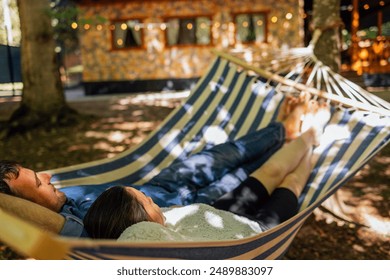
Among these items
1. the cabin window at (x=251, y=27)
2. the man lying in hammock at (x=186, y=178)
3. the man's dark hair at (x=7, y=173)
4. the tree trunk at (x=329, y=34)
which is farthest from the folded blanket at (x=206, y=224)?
the cabin window at (x=251, y=27)

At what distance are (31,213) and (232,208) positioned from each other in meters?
0.98

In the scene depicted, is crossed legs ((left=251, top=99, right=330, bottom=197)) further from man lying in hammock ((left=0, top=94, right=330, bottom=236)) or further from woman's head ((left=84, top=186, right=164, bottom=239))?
woman's head ((left=84, top=186, right=164, bottom=239))

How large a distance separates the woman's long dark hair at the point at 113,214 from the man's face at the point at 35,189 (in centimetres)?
26

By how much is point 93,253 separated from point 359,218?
96.0 inches

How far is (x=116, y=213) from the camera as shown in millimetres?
1425

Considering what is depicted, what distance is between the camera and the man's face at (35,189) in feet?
5.08

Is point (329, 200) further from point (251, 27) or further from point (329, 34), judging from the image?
point (251, 27)

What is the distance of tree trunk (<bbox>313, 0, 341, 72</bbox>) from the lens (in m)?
3.65

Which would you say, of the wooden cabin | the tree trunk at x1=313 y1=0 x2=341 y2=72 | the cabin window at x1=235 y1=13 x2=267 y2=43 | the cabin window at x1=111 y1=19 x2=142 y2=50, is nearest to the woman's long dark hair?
the tree trunk at x1=313 y1=0 x2=341 y2=72

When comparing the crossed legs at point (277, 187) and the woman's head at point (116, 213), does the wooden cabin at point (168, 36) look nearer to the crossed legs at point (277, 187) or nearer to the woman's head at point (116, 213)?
the crossed legs at point (277, 187)

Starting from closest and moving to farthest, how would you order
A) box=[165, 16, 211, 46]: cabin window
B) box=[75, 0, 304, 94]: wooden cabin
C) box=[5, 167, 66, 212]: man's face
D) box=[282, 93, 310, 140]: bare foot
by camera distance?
box=[5, 167, 66, 212]: man's face, box=[282, 93, 310, 140]: bare foot, box=[75, 0, 304, 94]: wooden cabin, box=[165, 16, 211, 46]: cabin window

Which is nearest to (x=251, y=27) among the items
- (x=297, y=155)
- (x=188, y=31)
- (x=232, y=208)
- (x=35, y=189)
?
(x=188, y=31)

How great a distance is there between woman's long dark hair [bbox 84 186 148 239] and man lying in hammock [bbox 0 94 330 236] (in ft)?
0.15
